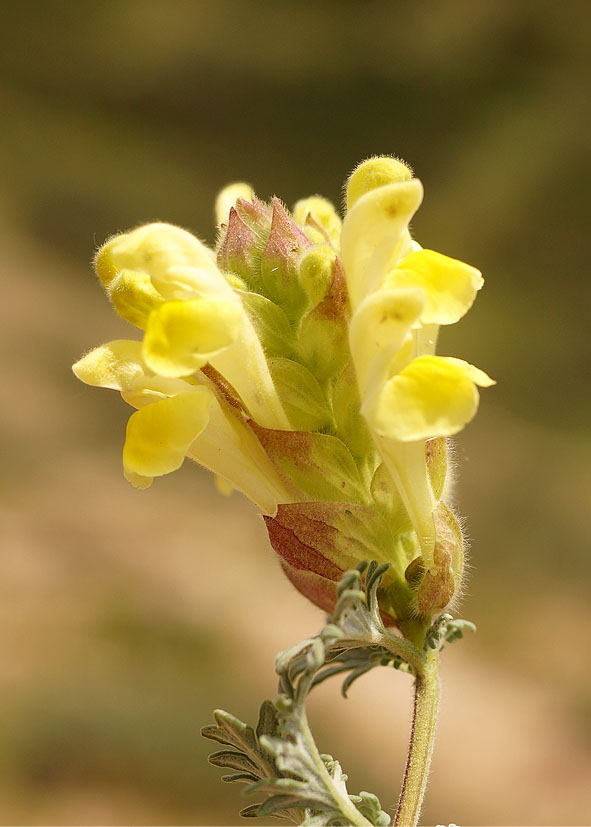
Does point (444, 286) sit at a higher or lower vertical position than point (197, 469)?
lower

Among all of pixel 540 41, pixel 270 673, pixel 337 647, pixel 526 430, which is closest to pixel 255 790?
pixel 337 647

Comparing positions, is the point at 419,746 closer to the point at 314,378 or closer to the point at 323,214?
the point at 314,378

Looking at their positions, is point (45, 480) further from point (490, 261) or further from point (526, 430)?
point (490, 261)

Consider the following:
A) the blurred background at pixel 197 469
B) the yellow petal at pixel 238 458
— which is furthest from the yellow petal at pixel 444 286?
the blurred background at pixel 197 469

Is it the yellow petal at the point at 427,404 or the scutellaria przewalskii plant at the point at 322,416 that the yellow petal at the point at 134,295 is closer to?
the scutellaria przewalskii plant at the point at 322,416

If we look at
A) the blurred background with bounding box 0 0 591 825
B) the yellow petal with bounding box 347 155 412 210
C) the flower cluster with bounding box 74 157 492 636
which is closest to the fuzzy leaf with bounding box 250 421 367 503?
the flower cluster with bounding box 74 157 492 636

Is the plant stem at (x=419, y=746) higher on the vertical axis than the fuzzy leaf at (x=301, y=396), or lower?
lower

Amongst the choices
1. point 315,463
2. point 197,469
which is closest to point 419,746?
point 315,463
